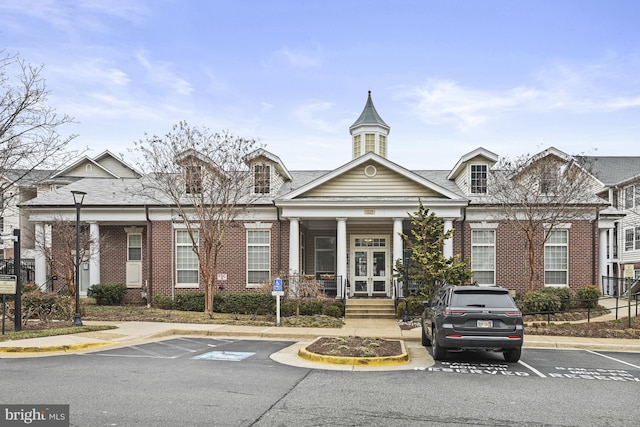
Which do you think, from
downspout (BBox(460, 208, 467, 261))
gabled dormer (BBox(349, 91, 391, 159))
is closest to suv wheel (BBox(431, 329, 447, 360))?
downspout (BBox(460, 208, 467, 261))

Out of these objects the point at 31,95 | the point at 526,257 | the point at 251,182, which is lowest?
the point at 526,257

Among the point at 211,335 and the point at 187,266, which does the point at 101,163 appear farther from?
the point at 211,335

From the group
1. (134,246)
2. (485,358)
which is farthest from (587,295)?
(134,246)

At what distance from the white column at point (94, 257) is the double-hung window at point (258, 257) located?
6.73 meters

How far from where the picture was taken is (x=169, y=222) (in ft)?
87.1

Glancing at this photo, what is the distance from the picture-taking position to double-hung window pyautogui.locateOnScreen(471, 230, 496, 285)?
2577 cm

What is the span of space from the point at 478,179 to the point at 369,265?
6.37 metres

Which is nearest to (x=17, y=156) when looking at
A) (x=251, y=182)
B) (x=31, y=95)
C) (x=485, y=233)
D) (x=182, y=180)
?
(x=31, y=95)

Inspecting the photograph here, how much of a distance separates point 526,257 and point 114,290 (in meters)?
18.0

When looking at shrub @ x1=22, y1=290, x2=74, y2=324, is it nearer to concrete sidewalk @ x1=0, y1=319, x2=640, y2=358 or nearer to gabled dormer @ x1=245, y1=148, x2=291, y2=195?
concrete sidewalk @ x1=0, y1=319, x2=640, y2=358

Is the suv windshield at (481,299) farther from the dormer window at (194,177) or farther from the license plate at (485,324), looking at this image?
the dormer window at (194,177)

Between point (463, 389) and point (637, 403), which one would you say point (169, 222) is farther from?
point (637, 403)

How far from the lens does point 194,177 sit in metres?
23.1

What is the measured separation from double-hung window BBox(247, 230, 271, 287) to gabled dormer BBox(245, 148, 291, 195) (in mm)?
2041
